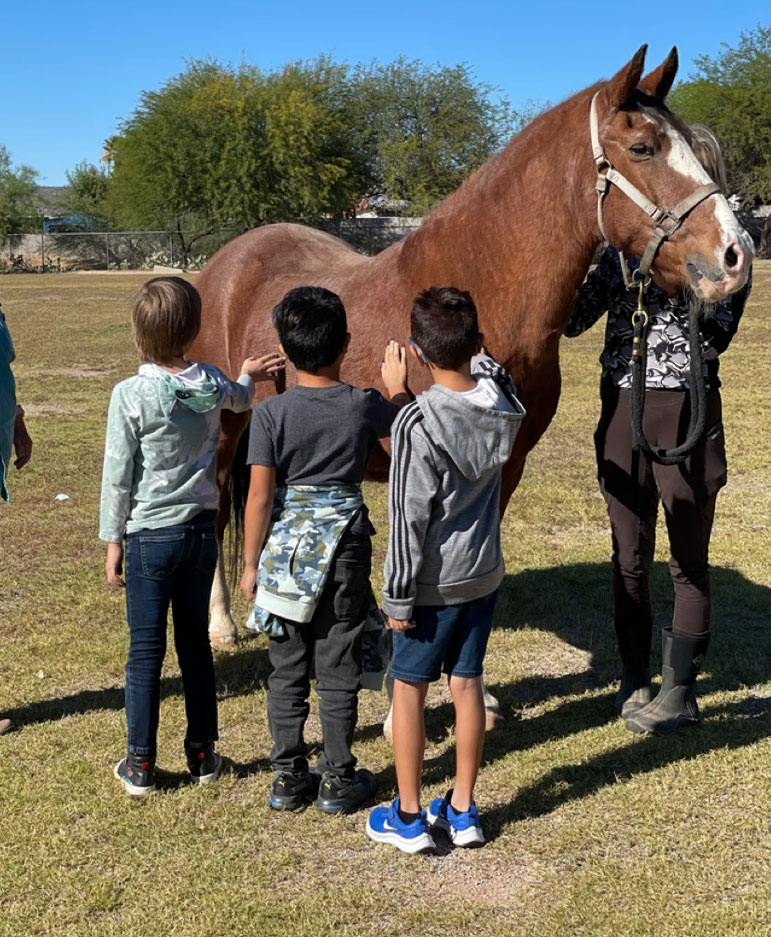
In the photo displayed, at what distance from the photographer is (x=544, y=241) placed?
3348 mm

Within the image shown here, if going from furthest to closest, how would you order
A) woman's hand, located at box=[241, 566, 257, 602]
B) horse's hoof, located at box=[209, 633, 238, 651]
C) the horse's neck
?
horse's hoof, located at box=[209, 633, 238, 651] → the horse's neck → woman's hand, located at box=[241, 566, 257, 602]

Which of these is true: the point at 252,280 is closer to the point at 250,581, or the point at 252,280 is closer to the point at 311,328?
the point at 311,328

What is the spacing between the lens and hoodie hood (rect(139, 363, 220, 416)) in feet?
9.90

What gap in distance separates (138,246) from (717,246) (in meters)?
46.8

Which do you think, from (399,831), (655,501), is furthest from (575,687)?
(399,831)

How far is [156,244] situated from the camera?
4584 cm

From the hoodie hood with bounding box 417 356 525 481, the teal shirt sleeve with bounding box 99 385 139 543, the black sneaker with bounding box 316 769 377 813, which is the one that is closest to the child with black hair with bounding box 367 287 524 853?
the hoodie hood with bounding box 417 356 525 481

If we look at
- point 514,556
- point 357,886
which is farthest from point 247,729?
point 514,556

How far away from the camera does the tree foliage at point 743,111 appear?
4572 centimetres

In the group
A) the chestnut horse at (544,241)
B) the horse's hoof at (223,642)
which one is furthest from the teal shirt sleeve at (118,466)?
the horse's hoof at (223,642)

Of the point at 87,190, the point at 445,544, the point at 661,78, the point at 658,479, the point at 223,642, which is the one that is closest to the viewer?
the point at 445,544

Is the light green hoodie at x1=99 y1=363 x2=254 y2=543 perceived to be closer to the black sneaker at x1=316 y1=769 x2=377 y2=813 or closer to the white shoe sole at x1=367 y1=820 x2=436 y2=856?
the black sneaker at x1=316 y1=769 x2=377 y2=813

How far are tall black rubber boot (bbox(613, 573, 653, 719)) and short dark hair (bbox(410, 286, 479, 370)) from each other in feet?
5.28

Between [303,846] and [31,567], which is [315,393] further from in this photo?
[31,567]
